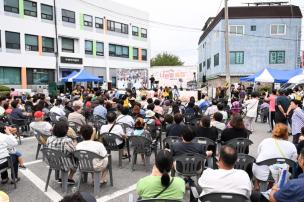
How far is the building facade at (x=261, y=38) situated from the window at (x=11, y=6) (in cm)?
2148

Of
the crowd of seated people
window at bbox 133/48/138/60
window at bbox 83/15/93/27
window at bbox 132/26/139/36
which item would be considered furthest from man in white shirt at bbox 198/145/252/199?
window at bbox 132/26/139/36

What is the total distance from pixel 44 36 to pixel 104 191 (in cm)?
2712

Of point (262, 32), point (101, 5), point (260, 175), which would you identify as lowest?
point (260, 175)

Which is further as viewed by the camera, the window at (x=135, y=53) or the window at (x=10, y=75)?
the window at (x=135, y=53)

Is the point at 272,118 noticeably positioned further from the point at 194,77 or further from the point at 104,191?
the point at 194,77

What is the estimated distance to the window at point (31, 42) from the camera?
28.1 meters

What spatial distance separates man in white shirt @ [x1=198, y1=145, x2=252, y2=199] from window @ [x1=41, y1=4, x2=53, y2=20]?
29.7 metres

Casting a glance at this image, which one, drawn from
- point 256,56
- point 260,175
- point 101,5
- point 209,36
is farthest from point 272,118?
point 209,36

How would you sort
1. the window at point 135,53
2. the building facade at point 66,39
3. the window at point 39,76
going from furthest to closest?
the window at point 135,53 < the window at point 39,76 < the building facade at point 66,39

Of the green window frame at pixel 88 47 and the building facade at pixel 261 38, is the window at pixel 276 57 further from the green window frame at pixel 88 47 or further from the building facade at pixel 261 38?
the green window frame at pixel 88 47

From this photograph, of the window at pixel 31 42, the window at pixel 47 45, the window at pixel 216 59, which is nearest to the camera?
the window at pixel 31 42

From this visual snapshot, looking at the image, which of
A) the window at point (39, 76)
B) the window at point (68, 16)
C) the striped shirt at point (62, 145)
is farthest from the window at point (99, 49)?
the striped shirt at point (62, 145)

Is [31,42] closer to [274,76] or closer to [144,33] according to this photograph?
[144,33]

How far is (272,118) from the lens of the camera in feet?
37.3
